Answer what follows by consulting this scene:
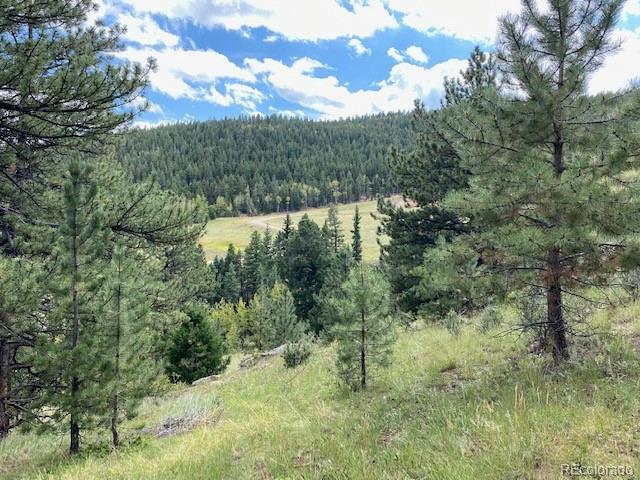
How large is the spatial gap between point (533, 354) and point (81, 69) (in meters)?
8.81

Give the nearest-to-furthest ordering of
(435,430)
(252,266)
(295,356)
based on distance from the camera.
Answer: (435,430), (295,356), (252,266)

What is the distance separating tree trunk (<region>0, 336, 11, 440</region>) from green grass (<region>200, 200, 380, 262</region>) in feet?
205

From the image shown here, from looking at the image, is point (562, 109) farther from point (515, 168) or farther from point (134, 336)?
point (134, 336)

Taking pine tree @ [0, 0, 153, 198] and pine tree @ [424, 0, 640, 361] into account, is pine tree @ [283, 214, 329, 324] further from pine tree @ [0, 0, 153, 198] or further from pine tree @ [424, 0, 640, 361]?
pine tree @ [424, 0, 640, 361]

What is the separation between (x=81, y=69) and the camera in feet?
23.9

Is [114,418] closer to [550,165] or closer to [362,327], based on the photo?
[362,327]

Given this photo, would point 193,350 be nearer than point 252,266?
Yes

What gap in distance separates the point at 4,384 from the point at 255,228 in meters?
93.7

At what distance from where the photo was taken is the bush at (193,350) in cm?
2083

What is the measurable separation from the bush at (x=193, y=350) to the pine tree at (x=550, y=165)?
1758cm

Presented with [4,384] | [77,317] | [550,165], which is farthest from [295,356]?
[550,165]

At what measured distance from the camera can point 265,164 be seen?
15775 centimetres

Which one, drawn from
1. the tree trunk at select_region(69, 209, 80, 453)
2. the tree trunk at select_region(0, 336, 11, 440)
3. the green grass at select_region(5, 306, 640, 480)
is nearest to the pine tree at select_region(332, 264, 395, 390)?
the green grass at select_region(5, 306, 640, 480)

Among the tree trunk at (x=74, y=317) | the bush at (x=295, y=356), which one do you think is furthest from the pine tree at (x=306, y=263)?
the tree trunk at (x=74, y=317)
